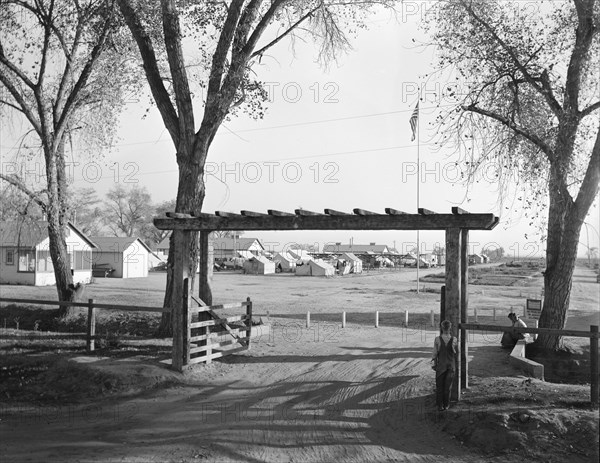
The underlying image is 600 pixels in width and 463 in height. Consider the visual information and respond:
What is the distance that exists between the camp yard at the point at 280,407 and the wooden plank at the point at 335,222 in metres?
3.14

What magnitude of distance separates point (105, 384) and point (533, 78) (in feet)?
45.2

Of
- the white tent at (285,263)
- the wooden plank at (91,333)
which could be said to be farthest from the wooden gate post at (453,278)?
the white tent at (285,263)

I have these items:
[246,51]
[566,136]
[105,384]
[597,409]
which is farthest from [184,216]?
[566,136]

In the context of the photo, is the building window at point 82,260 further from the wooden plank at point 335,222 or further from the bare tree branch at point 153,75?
the wooden plank at point 335,222

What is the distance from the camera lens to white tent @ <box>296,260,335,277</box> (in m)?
62.8

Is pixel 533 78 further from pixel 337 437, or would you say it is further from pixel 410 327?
pixel 337 437

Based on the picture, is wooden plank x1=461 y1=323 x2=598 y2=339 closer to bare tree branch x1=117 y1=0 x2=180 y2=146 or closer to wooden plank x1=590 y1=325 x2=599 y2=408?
wooden plank x1=590 y1=325 x2=599 y2=408

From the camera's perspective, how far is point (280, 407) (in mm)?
9875

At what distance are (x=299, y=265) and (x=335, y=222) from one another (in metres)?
54.1

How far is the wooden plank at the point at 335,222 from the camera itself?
1015cm

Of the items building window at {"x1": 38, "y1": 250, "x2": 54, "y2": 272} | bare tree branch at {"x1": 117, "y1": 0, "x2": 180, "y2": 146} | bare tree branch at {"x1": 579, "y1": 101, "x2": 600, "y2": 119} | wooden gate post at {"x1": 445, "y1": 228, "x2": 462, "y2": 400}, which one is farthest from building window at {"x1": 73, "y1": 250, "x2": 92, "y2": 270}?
wooden gate post at {"x1": 445, "y1": 228, "x2": 462, "y2": 400}

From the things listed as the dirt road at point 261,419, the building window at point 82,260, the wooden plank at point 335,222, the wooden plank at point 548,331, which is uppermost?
the wooden plank at point 335,222

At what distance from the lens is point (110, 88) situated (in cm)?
2272

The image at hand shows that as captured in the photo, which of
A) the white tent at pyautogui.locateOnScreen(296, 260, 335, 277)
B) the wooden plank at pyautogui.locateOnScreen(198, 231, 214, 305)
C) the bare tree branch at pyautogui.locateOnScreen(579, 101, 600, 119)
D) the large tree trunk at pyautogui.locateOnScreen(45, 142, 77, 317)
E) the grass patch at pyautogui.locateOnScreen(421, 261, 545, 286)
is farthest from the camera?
the white tent at pyautogui.locateOnScreen(296, 260, 335, 277)
